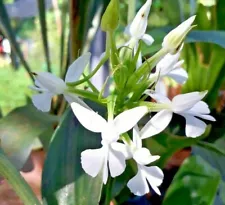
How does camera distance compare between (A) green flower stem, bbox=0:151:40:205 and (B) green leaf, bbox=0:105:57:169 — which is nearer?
(A) green flower stem, bbox=0:151:40:205

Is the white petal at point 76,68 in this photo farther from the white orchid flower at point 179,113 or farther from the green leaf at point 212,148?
the green leaf at point 212,148

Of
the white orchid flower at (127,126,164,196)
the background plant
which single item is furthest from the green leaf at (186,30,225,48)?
the white orchid flower at (127,126,164,196)

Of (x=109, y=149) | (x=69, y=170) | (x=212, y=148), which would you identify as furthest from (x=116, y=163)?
(x=212, y=148)

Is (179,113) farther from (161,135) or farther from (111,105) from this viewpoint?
(161,135)

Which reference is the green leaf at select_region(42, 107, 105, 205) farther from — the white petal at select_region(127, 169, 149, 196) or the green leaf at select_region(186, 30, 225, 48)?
the green leaf at select_region(186, 30, 225, 48)

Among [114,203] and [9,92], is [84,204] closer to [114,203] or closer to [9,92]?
[114,203]
